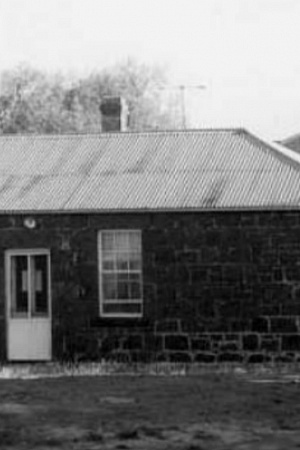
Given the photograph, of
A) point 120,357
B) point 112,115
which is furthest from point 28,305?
point 112,115

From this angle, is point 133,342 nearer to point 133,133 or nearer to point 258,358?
point 258,358

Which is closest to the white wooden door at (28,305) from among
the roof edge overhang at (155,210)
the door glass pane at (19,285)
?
the door glass pane at (19,285)

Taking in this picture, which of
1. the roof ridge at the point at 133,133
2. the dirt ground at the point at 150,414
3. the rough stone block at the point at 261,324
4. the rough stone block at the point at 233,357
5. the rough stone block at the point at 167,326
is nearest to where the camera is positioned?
the dirt ground at the point at 150,414

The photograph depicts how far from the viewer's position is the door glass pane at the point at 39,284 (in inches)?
908

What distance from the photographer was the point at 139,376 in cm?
1858

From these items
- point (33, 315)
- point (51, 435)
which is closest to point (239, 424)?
point (51, 435)

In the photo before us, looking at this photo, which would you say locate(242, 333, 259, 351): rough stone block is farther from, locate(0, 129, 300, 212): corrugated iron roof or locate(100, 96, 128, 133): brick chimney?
locate(100, 96, 128, 133): brick chimney

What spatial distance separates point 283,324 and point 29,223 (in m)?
5.38

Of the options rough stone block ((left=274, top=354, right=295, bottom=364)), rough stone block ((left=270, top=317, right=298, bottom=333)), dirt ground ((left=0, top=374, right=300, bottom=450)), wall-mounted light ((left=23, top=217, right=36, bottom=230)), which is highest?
wall-mounted light ((left=23, top=217, right=36, bottom=230))

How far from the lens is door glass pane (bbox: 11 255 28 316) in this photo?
23078 mm

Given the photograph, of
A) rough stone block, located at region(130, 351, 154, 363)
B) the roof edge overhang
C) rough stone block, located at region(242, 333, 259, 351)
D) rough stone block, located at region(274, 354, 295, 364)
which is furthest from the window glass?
rough stone block, located at region(274, 354, 295, 364)

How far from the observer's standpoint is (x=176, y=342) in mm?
21984

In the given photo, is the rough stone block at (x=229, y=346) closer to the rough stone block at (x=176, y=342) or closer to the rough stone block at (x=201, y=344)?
the rough stone block at (x=201, y=344)

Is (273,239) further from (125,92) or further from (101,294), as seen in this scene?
(125,92)
